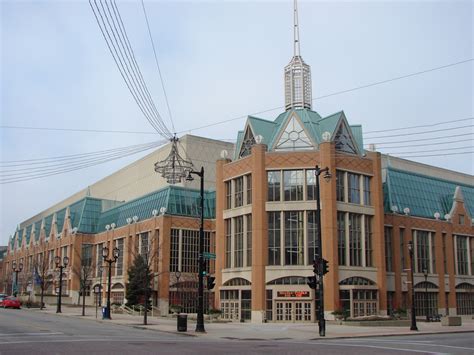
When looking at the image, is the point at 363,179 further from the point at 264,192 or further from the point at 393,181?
the point at 393,181

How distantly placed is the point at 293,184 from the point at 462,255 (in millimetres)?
29604

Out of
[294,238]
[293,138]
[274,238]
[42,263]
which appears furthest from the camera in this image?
[42,263]

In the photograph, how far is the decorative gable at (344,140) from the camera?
5581 centimetres

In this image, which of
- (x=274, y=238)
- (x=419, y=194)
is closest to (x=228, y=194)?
(x=274, y=238)

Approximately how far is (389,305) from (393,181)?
15943 millimetres

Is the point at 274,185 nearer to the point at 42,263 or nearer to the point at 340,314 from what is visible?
the point at 340,314

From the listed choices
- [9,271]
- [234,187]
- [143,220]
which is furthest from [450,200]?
[9,271]

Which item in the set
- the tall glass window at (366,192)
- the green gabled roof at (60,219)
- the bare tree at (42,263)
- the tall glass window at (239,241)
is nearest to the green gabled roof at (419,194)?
the tall glass window at (366,192)

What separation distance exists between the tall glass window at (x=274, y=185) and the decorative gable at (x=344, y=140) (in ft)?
22.2

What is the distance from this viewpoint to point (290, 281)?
51.7 m

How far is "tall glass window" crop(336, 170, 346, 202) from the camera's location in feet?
176

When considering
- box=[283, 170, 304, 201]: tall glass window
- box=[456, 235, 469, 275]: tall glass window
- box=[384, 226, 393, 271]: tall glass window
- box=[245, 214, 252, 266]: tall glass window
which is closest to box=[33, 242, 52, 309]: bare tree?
box=[245, 214, 252, 266]: tall glass window

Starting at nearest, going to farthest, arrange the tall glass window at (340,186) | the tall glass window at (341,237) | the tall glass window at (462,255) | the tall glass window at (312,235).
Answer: the tall glass window at (312,235) < the tall glass window at (341,237) < the tall glass window at (340,186) < the tall glass window at (462,255)

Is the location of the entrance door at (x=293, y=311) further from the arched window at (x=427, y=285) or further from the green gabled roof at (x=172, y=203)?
the green gabled roof at (x=172, y=203)
